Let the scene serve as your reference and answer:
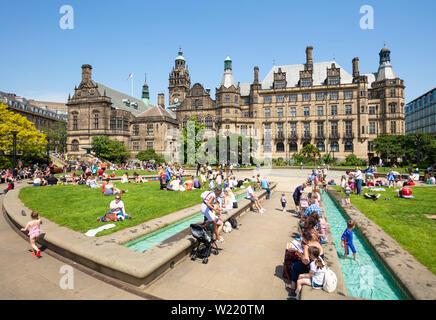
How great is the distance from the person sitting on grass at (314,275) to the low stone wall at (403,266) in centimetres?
150

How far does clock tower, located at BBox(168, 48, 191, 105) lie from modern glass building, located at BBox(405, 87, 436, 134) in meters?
83.5

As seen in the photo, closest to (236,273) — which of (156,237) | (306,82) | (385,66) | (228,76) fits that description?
(156,237)

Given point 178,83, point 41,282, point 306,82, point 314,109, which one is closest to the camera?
point 41,282

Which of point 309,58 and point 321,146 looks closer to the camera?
point 321,146

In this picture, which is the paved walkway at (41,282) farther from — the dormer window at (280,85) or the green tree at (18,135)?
the dormer window at (280,85)

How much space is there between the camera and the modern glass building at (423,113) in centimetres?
7400

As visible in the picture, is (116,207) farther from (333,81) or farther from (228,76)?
(333,81)

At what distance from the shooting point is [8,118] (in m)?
30.3

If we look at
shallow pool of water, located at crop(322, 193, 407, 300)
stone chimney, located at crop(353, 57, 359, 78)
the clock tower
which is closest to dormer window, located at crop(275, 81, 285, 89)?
stone chimney, located at crop(353, 57, 359, 78)

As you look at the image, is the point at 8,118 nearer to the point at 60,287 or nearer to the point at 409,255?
the point at 60,287

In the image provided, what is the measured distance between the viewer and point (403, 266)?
4922 mm

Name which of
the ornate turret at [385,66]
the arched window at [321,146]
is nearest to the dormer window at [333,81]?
the ornate turret at [385,66]

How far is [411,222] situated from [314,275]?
7.20 metres

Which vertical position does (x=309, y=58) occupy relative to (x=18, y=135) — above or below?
above
